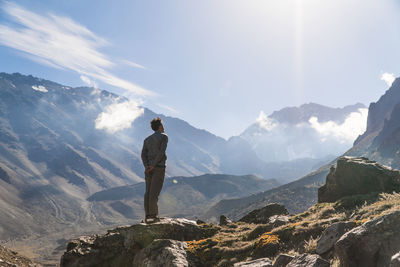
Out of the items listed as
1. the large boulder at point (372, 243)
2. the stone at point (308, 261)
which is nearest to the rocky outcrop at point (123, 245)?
the stone at point (308, 261)

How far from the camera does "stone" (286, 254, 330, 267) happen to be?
20.5 ft

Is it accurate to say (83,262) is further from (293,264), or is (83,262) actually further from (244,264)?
(293,264)

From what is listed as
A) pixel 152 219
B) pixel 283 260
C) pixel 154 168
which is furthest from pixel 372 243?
pixel 154 168

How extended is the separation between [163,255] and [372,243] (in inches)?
239

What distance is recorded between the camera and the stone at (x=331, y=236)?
734 centimetres

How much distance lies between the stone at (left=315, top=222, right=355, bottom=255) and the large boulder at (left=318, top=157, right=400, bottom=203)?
915cm

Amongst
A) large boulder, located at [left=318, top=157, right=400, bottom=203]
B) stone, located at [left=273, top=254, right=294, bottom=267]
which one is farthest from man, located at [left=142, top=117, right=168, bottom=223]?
large boulder, located at [left=318, top=157, right=400, bottom=203]

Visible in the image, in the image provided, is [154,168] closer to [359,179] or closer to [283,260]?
[283,260]

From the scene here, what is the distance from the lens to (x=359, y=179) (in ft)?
54.9

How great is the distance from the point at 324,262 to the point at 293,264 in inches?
27.0

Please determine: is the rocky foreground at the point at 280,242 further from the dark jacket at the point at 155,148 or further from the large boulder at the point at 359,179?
the dark jacket at the point at 155,148

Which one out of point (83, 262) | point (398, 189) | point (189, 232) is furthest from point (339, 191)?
point (83, 262)

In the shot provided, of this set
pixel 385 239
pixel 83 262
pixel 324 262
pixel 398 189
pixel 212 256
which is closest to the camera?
pixel 385 239

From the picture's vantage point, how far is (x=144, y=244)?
11.7m
